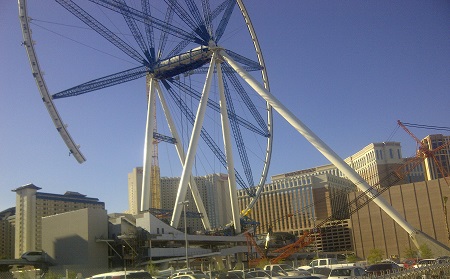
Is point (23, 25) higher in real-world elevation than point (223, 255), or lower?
higher

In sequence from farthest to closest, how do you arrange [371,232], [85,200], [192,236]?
1. [85,200]
2. [371,232]
3. [192,236]

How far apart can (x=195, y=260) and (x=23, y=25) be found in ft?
164

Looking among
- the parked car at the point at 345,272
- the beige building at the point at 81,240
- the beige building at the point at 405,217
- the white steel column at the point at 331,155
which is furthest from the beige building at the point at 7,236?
the parked car at the point at 345,272

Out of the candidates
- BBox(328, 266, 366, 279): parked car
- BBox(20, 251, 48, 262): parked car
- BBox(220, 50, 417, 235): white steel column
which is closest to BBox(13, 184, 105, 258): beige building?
BBox(20, 251, 48, 262): parked car

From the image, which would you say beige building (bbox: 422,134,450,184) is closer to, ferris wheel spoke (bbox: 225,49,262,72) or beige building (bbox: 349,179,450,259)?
beige building (bbox: 349,179,450,259)

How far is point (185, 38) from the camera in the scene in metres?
68.2

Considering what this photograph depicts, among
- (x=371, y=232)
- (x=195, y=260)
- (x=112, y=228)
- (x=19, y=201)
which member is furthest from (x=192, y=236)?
(x=19, y=201)

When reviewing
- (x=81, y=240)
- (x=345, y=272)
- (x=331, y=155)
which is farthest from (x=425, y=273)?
(x=81, y=240)

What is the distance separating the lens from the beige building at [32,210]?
16938 centimetres

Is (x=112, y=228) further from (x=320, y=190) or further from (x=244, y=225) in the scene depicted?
(x=320, y=190)

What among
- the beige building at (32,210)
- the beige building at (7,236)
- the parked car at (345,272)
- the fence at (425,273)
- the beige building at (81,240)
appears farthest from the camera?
the beige building at (7,236)

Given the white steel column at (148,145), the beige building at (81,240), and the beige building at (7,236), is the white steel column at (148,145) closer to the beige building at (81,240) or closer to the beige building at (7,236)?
the beige building at (81,240)

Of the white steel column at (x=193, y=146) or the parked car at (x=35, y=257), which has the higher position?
the white steel column at (x=193, y=146)

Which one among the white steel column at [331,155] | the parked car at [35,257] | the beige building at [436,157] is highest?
the beige building at [436,157]
